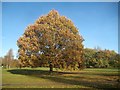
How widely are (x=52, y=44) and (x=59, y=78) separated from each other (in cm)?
119

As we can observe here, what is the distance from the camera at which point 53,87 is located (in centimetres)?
755

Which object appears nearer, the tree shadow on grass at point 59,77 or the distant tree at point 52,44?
the tree shadow on grass at point 59,77

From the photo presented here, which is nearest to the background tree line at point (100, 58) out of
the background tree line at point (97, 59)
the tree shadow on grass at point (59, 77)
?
the background tree line at point (97, 59)

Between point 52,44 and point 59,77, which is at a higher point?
point 52,44

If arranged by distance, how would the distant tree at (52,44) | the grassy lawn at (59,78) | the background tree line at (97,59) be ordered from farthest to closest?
1. the distant tree at (52,44)
2. the background tree line at (97,59)
3. the grassy lawn at (59,78)

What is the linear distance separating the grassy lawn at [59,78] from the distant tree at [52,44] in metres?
0.26

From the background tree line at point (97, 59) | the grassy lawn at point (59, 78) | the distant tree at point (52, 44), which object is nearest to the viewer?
the grassy lawn at point (59, 78)

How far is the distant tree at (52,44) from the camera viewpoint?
339 inches

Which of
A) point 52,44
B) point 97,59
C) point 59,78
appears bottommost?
point 59,78

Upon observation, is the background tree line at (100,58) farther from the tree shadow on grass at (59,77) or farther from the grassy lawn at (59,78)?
the tree shadow on grass at (59,77)

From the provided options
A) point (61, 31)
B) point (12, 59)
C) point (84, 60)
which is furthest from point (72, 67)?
point (12, 59)

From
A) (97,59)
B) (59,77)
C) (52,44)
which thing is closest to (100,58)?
(97,59)

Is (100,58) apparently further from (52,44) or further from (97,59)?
(52,44)

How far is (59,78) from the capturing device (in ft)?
27.5
